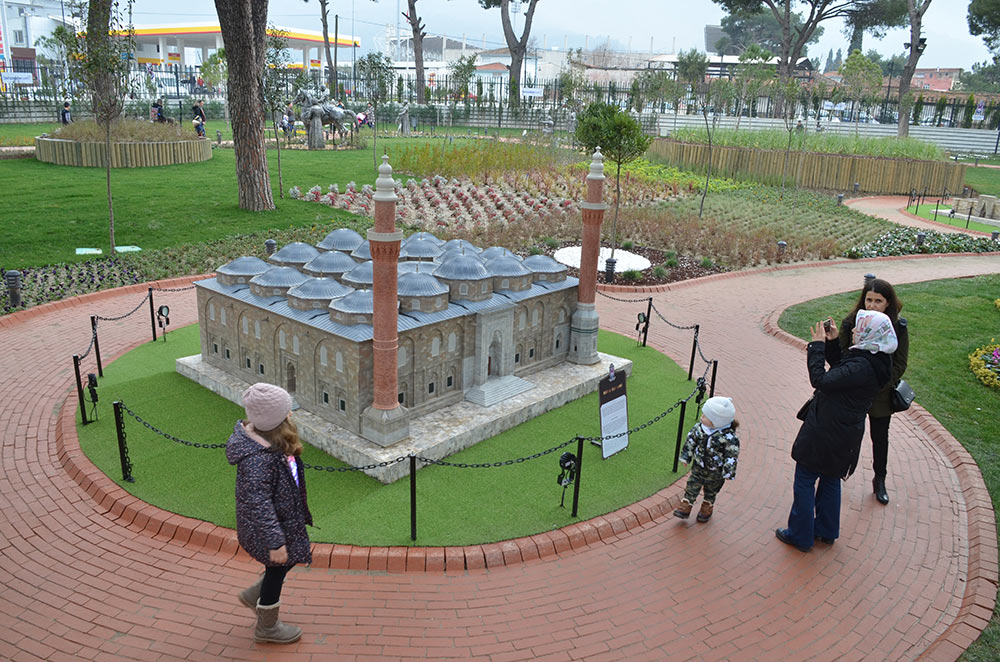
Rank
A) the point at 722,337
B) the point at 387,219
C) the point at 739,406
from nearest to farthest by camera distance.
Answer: the point at 387,219
the point at 739,406
the point at 722,337

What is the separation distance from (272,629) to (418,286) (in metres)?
4.07

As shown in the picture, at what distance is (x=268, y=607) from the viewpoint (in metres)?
4.90

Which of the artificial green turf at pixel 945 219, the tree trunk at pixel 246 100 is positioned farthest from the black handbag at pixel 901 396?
the artificial green turf at pixel 945 219

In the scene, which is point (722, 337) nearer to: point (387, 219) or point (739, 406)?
point (739, 406)

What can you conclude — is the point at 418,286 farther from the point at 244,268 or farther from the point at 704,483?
the point at 704,483

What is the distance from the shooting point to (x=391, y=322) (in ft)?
23.1

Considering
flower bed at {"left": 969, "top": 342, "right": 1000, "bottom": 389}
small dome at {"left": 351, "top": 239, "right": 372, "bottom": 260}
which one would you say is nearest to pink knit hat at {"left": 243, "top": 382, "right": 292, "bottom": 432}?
small dome at {"left": 351, "top": 239, "right": 372, "bottom": 260}

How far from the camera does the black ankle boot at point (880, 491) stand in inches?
285

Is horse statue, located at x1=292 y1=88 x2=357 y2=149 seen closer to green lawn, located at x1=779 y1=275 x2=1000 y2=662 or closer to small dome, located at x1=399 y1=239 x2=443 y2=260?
small dome, located at x1=399 y1=239 x2=443 y2=260

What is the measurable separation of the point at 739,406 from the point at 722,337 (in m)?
3.02

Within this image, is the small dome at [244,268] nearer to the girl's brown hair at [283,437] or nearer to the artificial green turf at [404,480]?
the artificial green turf at [404,480]

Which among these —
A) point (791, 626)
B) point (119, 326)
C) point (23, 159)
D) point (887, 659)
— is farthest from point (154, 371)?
point (23, 159)

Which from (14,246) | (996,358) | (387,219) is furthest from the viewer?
(14,246)

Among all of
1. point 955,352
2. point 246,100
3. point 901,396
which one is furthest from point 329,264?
point 246,100
